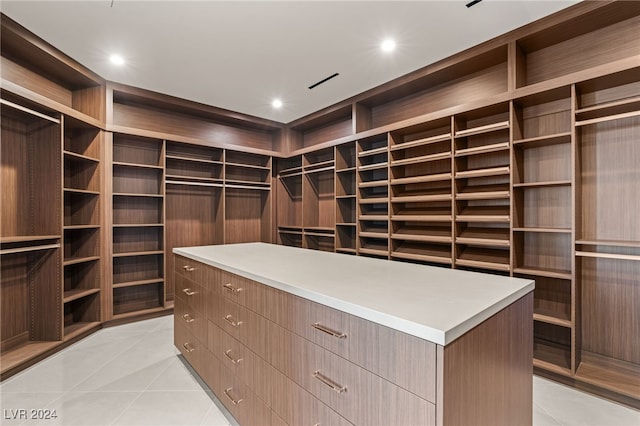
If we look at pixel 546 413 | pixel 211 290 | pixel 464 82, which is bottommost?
pixel 546 413

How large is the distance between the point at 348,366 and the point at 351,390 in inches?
3.3

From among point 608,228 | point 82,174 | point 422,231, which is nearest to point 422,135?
point 422,231

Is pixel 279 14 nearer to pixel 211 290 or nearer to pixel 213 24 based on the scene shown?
pixel 213 24

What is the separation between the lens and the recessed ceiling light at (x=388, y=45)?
9.16 feet

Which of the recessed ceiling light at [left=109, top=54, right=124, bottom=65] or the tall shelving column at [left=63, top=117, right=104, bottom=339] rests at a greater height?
the recessed ceiling light at [left=109, top=54, right=124, bottom=65]

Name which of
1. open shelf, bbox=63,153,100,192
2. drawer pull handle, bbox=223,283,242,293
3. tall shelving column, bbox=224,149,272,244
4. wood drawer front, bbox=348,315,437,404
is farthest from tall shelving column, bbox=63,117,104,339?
wood drawer front, bbox=348,315,437,404

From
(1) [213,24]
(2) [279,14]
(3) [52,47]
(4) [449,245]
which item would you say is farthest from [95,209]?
(4) [449,245]

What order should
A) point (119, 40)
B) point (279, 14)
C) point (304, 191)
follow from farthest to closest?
point (304, 191) < point (119, 40) < point (279, 14)

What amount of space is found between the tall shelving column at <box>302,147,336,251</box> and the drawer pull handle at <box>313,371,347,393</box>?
3382mm

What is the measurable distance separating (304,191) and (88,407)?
3.44m

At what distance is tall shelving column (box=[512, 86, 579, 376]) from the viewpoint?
2.55 metres

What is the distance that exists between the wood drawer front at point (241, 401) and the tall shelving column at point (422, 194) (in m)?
2.14

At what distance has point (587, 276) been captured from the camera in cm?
250

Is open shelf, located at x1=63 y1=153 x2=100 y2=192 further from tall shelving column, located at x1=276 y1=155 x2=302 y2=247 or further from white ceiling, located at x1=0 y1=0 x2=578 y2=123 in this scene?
tall shelving column, located at x1=276 y1=155 x2=302 y2=247
